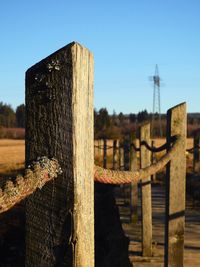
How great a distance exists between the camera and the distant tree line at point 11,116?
100125mm

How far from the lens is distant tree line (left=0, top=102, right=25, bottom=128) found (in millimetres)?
100125

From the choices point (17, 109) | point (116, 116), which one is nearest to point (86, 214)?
point (17, 109)

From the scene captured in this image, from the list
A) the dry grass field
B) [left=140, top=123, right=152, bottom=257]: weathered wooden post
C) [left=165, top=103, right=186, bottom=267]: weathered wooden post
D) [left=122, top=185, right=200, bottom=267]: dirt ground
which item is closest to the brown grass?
the dry grass field

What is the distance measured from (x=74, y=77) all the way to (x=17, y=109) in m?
110

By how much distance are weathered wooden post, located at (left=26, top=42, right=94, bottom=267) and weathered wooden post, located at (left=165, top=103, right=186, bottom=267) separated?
7.16ft

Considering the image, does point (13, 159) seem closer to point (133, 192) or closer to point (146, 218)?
point (133, 192)

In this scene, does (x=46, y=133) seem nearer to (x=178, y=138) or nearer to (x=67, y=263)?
(x=67, y=263)

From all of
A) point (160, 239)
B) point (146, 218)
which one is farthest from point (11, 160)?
point (146, 218)

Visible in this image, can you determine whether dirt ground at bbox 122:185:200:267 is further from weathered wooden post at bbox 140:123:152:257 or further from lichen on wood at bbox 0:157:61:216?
lichen on wood at bbox 0:157:61:216

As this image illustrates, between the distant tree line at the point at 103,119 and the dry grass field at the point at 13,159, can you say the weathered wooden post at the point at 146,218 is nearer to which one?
the dry grass field at the point at 13,159

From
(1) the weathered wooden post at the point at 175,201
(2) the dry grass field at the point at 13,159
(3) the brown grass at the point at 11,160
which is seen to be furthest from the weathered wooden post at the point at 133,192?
(3) the brown grass at the point at 11,160

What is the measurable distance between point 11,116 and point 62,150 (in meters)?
103

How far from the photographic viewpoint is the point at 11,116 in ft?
339

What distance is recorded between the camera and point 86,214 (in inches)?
71.7
